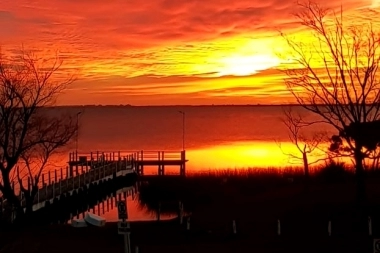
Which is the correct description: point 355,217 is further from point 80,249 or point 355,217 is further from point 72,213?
point 72,213

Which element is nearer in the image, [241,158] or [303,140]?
[303,140]

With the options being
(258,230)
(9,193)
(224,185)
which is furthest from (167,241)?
(224,185)

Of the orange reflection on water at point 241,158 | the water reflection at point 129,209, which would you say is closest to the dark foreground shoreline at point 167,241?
the water reflection at point 129,209

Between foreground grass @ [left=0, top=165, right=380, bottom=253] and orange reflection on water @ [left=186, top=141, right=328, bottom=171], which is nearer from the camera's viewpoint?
foreground grass @ [left=0, top=165, right=380, bottom=253]

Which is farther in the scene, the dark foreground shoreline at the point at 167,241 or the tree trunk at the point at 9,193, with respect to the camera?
the tree trunk at the point at 9,193

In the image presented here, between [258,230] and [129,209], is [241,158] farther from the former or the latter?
[258,230]

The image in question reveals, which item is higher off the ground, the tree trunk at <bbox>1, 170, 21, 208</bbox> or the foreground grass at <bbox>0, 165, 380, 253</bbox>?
the tree trunk at <bbox>1, 170, 21, 208</bbox>

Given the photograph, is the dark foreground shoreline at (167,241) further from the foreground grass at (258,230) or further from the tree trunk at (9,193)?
the tree trunk at (9,193)

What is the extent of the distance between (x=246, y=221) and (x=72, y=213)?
1869 cm

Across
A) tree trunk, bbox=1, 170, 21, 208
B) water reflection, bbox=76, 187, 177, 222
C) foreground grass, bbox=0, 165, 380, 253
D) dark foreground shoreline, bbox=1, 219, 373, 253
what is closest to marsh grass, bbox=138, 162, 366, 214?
water reflection, bbox=76, 187, 177, 222

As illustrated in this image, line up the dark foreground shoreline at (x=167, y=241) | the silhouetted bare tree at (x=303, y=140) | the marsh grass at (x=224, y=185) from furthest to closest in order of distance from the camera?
the marsh grass at (x=224, y=185)
the silhouetted bare tree at (x=303, y=140)
the dark foreground shoreline at (x=167, y=241)

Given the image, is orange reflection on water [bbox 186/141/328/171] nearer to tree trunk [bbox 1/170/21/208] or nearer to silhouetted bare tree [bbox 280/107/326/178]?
silhouetted bare tree [bbox 280/107/326/178]

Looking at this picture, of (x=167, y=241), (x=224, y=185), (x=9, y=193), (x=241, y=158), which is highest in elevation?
(x=241, y=158)

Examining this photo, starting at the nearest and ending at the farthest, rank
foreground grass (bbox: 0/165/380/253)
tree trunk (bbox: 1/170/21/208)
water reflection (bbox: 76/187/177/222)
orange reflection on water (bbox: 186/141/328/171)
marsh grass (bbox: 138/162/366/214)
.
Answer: foreground grass (bbox: 0/165/380/253) → tree trunk (bbox: 1/170/21/208) → water reflection (bbox: 76/187/177/222) → marsh grass (bbox: 138/162/366/214) → orange reflection on water (bbox: 186/141/328/171)
